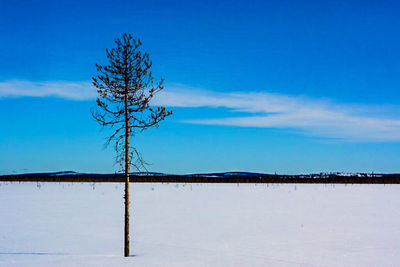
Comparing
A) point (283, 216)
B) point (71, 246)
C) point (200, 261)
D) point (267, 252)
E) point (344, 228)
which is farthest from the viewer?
point (283, 216)

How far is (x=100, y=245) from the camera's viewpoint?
12812mm

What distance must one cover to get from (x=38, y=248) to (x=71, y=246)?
2.96 feet

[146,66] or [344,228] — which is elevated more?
[146,66]

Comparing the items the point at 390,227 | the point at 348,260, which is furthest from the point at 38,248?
the point at 390,227

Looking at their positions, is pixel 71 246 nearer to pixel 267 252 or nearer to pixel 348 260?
pixel 267 252

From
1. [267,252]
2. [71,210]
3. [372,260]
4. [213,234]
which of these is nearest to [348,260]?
[372,260]

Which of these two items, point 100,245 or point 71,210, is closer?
point 100,245

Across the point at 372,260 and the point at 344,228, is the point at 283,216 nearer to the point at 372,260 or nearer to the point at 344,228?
the point at 344,228

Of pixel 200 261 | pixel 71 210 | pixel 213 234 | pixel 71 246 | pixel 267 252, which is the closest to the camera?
pixel 200 261

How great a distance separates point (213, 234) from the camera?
1460cm

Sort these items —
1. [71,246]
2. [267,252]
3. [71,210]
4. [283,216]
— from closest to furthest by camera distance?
1. [267,252]
2. [71,246]
3. [283,216]
4. [71,210]

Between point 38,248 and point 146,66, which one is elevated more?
point 146,66

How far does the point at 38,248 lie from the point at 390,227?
12424 mm

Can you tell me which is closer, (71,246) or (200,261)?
(200,261)
